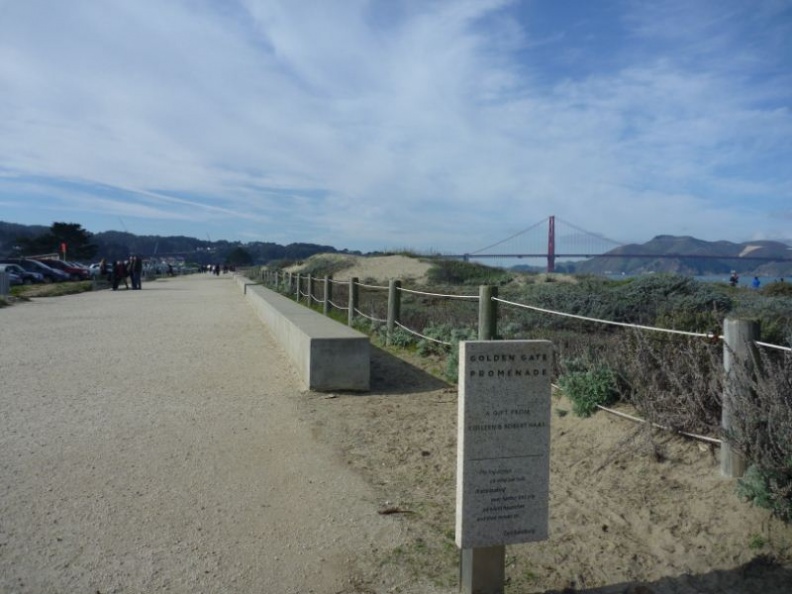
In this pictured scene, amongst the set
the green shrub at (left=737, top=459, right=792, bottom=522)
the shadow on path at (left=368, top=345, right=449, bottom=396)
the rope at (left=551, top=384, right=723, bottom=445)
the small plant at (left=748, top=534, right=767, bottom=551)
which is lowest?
the small plant at (left=748, top=534, right=767, bottom=551)

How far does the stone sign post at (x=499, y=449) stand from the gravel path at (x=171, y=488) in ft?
2.55

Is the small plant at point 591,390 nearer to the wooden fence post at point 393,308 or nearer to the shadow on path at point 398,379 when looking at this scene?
the shadow on path at point 398,379

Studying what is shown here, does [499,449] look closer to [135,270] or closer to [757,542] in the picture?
[757,542]

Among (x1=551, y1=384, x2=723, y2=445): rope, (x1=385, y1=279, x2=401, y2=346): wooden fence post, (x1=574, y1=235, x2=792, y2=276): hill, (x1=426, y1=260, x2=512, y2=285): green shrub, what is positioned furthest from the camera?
(x1=574, y1=235, x2=792, y2=276): hill

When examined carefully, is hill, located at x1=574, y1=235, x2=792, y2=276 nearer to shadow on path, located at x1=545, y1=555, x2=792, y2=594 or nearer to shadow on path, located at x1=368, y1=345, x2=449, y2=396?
shadow on path, located at x1=368, y1=345, x2=449, y2=396

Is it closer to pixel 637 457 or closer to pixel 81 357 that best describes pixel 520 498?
pixel 637 457

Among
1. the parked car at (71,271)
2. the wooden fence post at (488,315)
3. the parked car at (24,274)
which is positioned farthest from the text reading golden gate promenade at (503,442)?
the parked car at (71,271)

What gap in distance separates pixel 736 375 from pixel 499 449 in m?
1.95

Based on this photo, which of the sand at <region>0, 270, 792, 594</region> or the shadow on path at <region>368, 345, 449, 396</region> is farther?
the shadow on path at <region>368, 345, 449, 396</region>

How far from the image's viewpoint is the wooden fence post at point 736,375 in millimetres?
4391

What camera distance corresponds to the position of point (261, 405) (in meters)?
7.46

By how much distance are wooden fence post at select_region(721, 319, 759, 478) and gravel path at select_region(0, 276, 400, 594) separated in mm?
2086

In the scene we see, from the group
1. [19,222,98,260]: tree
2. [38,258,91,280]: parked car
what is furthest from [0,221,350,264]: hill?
[38,258,91,280]: parked car

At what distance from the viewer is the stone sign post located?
3262mm
